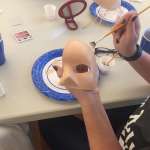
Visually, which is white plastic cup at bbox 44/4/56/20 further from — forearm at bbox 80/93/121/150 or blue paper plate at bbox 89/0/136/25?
forearm at bbox 80/93/121/150

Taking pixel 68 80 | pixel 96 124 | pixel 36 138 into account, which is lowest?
pixel 36 138

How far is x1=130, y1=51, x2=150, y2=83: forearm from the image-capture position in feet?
2.97

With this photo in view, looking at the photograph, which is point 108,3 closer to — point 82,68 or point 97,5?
point 97,5

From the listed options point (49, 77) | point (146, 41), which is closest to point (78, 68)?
point (49, 77)

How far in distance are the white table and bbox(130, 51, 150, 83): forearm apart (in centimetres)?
4

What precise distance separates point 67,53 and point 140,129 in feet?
0.93

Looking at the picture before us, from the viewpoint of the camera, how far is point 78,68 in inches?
33.2

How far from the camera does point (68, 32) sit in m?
1.07

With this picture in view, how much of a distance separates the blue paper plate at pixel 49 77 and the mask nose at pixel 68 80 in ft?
0.22

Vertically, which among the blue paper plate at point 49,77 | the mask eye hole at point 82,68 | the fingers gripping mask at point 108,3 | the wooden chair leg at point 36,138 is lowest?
the wooden chair leg at point 36,138

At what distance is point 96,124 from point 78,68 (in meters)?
0.16

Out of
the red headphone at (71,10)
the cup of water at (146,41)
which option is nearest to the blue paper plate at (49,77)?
the red headphone at (71,10)

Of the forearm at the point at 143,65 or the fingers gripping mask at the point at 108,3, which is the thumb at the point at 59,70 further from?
the fingers gripping mask at the point at 108,3

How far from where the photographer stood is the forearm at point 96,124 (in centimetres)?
80
